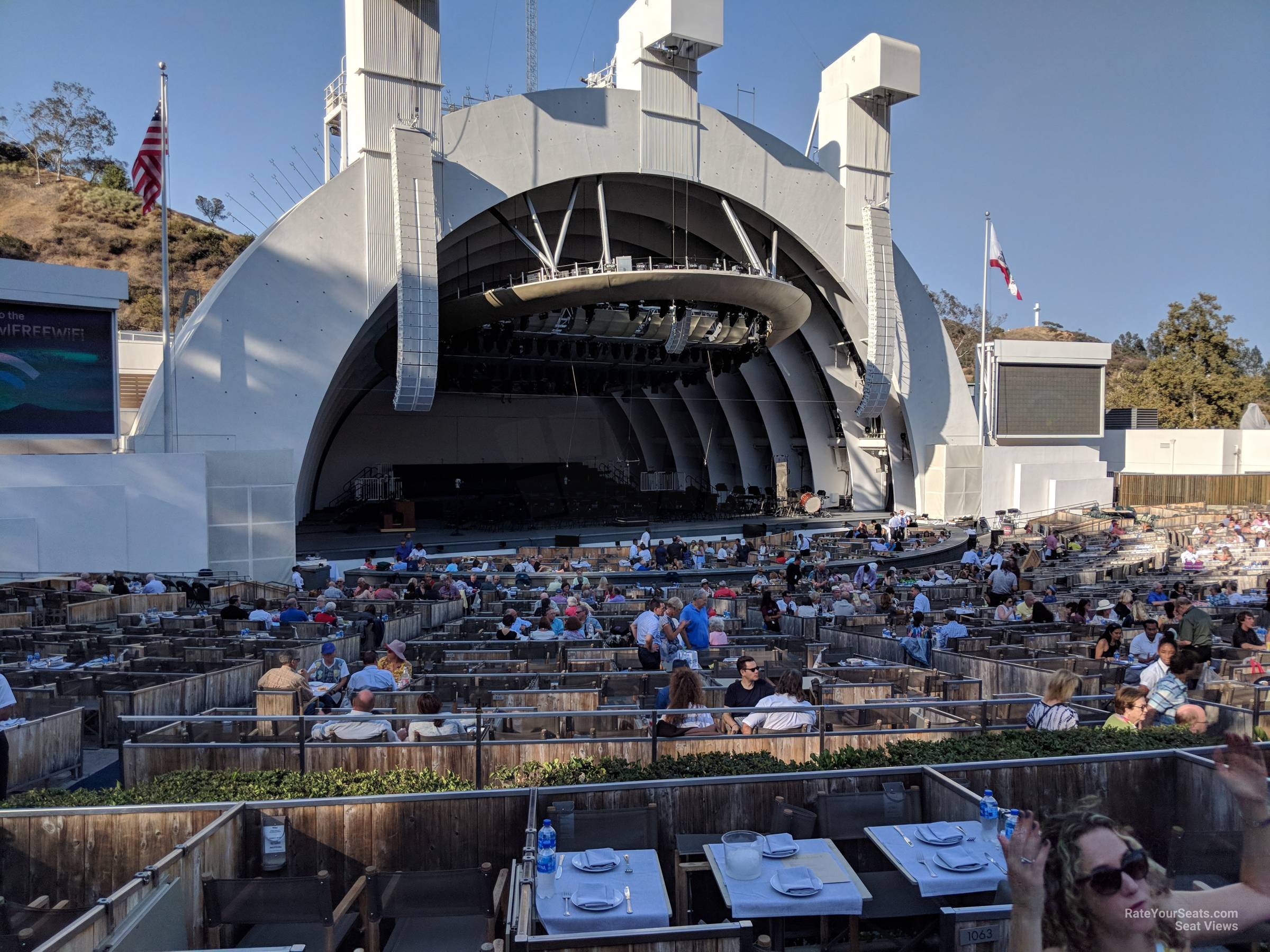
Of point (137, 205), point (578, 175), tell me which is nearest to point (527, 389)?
point (578, 175)

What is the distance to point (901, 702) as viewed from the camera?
224 inches

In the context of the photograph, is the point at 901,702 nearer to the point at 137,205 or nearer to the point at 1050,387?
the point at 1050,387

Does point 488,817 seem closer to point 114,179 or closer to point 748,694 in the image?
point 748,694

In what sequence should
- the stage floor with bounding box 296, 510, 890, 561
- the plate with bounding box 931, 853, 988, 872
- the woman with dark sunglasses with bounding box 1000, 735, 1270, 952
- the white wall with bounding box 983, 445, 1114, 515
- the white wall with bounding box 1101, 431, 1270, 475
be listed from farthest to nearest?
the white wall with bounding box 1101, 431, 1270, 475 < the white wall with bounding box 983, 445, 1114, 515 < the stage floor with bounding box 296, 510, 890, 561 < the plate with bounding box 931, 853, 988, 872 < the woman with dark sunglasses with bounding box 1000, 735, 1270, 952

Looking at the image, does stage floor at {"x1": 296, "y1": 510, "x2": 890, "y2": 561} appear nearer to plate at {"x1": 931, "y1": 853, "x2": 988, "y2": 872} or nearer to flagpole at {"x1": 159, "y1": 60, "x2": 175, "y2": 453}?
flagpole at {"x1": 159, "y1": 60, "x2": 175, "y2": 453}

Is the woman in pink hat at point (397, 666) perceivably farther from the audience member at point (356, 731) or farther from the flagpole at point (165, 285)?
the flagpole at point (165, 285)

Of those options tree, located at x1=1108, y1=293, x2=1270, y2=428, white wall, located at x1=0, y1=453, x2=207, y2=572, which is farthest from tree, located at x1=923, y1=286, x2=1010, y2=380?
white wall, located at x1=0, y1=453, x2=207, y2=572

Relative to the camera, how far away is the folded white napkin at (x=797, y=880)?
354 cm

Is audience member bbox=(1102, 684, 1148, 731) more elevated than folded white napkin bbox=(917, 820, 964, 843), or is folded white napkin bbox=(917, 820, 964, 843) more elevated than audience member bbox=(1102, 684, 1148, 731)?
audience member bbox=(1102, 684, 1148, 731)

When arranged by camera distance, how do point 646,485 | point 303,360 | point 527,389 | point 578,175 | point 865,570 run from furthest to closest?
1. point 646,485
2. point 527,389
3. point 578,175
4. point 303,360
5. point 865,570

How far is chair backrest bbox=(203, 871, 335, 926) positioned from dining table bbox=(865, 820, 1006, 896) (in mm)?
2404

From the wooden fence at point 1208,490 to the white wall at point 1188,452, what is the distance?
2.93m

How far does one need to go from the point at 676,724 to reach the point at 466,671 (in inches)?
133

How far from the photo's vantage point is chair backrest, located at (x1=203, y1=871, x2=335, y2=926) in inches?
142
